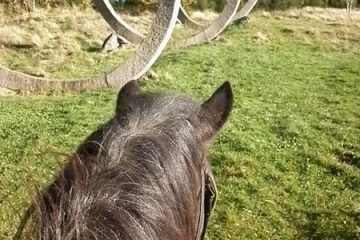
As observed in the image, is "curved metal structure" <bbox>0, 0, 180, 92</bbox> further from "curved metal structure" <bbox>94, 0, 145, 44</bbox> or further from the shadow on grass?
"curved metal structure" <bbox>94, 0, 145, 44</bbox>

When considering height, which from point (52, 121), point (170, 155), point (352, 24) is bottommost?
point (352, 24)

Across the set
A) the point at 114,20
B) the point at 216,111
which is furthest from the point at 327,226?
the point at 114,20

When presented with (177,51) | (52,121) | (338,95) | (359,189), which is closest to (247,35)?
(177,51)

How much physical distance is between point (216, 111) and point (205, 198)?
35cm

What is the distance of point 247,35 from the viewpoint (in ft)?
75.8

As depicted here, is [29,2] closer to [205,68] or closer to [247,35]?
[247,35]

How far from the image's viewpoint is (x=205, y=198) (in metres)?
2.60

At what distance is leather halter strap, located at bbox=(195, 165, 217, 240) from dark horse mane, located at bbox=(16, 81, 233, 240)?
2.5 inches

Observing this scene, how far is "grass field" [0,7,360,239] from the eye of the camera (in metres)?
7.22

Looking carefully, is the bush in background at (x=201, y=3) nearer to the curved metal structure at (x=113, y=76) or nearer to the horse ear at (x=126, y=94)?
the curved metal structure at (x=113, y=76)

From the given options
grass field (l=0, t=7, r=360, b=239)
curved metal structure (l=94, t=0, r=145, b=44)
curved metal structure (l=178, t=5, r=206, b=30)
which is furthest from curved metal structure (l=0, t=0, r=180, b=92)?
curved metal structure (l=178, t=5, r=206, b=30)

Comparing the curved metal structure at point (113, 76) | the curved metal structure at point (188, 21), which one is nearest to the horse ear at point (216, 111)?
the curved metal structure at point (113, 76)

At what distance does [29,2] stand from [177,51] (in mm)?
13386

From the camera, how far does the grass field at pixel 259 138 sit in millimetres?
7219
